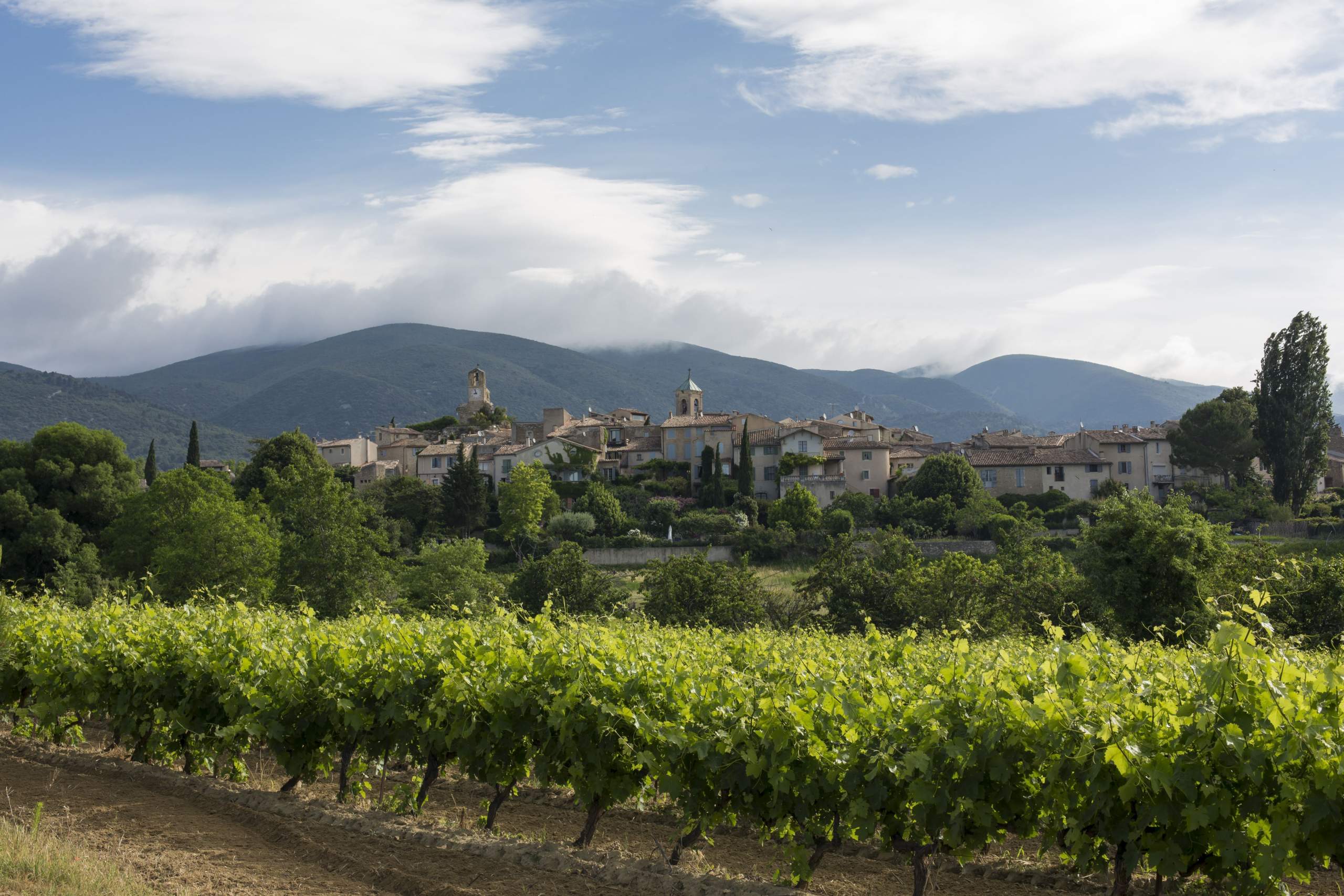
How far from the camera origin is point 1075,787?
6.99 meters

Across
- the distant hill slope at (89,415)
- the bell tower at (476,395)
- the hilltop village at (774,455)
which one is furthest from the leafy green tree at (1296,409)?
the distant hill slope at (89,415)

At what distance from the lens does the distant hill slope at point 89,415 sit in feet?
585

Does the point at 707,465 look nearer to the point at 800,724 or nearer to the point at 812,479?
the point at 812,479

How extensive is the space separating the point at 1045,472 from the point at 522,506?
33816 millimetres

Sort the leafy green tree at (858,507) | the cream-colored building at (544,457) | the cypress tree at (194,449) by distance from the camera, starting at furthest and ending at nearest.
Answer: the cream-colored building at (544,457) < the cypress tree at (194,449) < the leafy green tree at (858,507)

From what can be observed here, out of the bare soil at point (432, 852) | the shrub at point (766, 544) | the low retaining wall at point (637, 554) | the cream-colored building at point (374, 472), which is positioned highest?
the cream-colored building at point (374, 472)

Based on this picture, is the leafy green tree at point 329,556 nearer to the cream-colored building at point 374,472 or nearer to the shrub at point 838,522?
the shrub at point 838,522

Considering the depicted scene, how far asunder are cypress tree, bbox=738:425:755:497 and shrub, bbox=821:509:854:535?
10.1 m

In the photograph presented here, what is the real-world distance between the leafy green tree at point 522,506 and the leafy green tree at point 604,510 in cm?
261

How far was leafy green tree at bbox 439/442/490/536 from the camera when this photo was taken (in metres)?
66.8

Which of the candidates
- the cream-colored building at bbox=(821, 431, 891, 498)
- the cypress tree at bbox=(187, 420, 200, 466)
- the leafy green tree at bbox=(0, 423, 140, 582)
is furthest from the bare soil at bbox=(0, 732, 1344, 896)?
the cream-colored building at bbox=(821, 431, 891, 498)

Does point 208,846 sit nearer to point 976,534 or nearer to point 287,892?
point 287,892

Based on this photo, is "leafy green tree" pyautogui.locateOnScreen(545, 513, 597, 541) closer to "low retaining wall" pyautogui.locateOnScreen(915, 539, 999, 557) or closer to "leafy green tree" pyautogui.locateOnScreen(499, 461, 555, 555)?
"leafy green tree" pyautogui.locateOnScreen(499, 461, 555, 555)

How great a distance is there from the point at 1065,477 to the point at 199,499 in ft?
173
